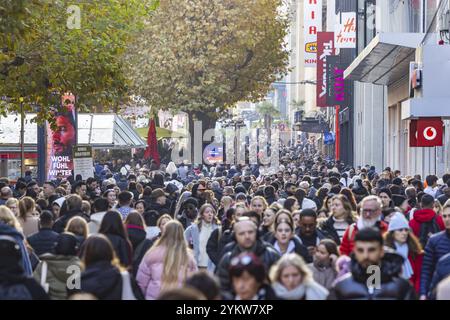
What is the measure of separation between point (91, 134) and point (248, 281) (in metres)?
32.7

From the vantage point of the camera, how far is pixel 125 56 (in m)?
54.1

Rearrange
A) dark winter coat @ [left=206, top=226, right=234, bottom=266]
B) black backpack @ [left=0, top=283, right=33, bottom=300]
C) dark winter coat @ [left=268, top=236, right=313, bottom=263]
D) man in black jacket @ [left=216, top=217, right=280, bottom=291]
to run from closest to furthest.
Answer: black backpack @ [left=0, top=283, right=33, bottom=300]
man in black jacket @ [left=216, top=217, right=280, bottom=291]
dark winter coat @ [left=268, top=236, right=313, bottom=263]
dark winter coat @ [left=206, top=226, right=234, bottom=266]

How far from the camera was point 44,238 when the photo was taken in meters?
13.8

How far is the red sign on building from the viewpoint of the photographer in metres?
60.3

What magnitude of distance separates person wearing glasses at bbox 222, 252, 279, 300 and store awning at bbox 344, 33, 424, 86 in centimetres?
2147

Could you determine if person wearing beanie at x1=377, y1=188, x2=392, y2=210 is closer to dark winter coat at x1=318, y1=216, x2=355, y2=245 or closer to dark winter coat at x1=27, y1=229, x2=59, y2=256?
dark winter coat at x1=318, y1=216, x2=355, y2=245

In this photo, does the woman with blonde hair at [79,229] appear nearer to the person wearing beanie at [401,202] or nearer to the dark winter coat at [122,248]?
the dark winter coat at [122,248]

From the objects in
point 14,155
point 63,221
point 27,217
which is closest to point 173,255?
point 63,221

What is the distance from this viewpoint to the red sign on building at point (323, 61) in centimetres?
6030

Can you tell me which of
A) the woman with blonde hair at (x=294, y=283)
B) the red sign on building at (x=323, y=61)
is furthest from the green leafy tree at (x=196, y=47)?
the woman with blonde hair at (x=294, y=283)

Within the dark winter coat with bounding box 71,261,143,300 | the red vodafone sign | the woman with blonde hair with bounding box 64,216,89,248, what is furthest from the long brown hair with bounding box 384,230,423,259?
the red vodafone sign

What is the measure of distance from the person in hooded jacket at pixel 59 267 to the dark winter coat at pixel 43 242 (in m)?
2.11

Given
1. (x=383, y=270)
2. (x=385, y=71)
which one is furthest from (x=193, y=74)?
(x=383, y=270)

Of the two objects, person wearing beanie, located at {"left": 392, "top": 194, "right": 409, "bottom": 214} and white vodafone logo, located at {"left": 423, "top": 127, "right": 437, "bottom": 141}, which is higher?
white vodafone logo, located at {"left": 423, "top": 127, "right": 437, "bottom": 141}
